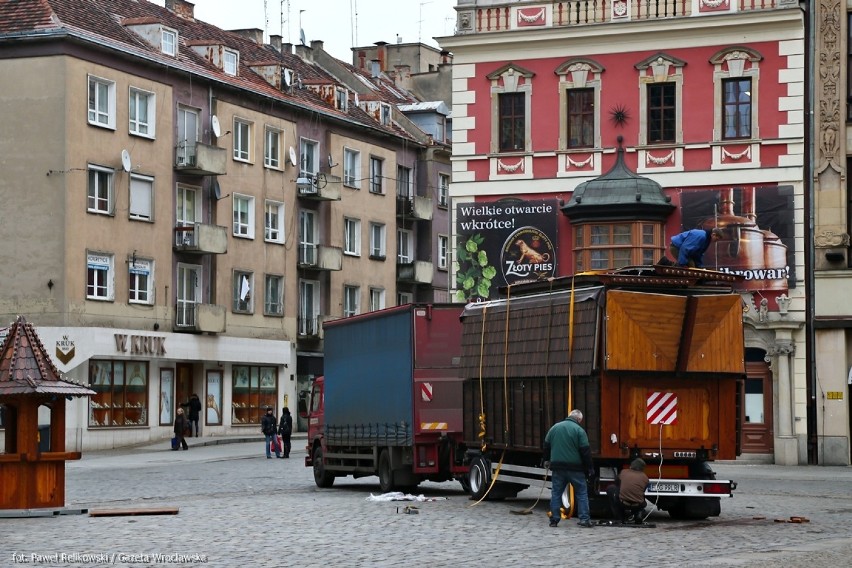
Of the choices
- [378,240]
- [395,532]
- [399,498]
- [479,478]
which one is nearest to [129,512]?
[395,532]

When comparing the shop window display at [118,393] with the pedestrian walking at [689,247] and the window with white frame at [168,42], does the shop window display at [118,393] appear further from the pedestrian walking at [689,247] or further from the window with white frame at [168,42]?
the pedestrian walking at [689,247]

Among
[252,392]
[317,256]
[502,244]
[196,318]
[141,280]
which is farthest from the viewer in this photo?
[317,256]

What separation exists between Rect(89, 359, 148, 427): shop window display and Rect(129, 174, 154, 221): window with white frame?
5.15 m

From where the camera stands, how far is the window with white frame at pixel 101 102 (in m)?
53.8

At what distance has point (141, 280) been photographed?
56.6 metres

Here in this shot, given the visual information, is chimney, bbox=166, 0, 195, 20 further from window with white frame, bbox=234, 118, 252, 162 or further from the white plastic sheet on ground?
the white plastic sheet on ground

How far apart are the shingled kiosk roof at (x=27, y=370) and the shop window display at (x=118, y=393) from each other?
1139 inches

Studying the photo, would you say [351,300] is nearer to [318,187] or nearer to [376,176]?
[376,176]

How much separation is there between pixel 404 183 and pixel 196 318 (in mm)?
19712

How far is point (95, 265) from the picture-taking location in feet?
177

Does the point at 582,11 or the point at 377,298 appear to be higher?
the point at 582,11

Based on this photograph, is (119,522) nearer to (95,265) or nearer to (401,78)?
(95,265)

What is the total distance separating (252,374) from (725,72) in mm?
28180

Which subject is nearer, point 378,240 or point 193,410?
point 193,410
